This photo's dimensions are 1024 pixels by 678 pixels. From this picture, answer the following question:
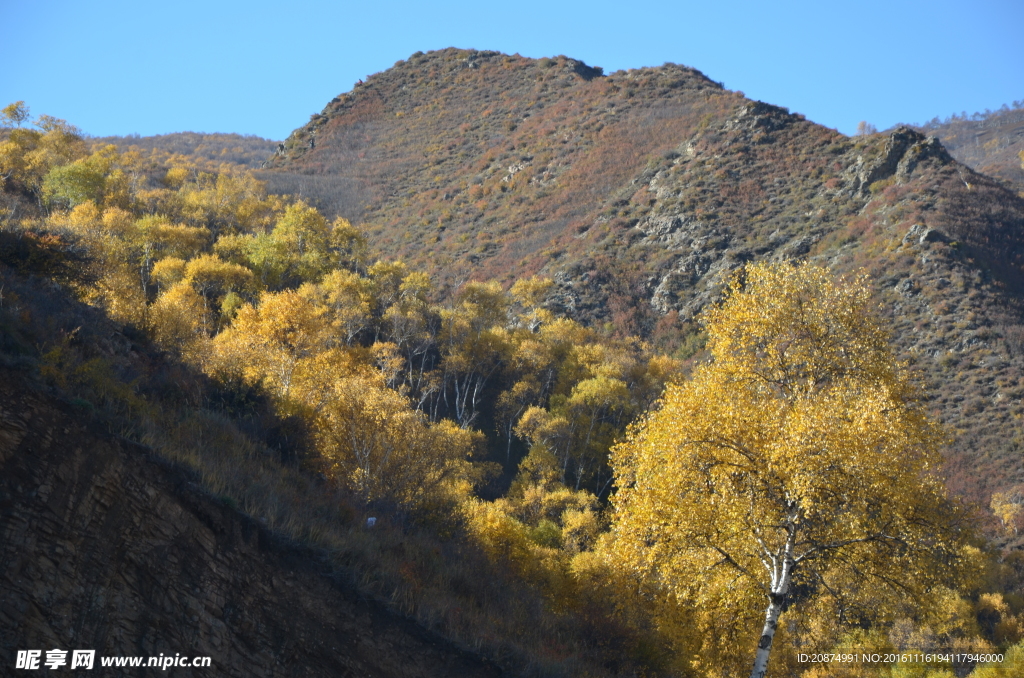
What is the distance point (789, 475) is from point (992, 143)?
577 ft

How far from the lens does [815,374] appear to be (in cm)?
1474

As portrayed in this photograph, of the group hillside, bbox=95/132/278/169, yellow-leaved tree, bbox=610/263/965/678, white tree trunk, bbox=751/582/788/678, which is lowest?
white tree trunk, bbox=751/582/788/678

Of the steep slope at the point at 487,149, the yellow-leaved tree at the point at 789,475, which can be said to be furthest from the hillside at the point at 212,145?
the yellow-leaved tree at the point at 789,475

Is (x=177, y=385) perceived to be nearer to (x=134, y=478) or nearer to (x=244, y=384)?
(x=244, y=384)

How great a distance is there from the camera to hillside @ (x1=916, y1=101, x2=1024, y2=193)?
101 m

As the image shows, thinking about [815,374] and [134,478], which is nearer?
[134,478]

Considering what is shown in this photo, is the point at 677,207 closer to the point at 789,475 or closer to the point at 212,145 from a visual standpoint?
the point at 789,475

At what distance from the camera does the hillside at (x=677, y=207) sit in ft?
158

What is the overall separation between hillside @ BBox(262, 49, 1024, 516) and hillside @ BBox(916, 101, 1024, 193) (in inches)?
1176

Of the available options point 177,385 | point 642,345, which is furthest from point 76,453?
point 642,345

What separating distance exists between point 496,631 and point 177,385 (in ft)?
30.5

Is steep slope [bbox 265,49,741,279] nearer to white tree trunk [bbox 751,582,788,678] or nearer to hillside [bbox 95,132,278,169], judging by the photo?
hillside [bbox 95,132,278,169]

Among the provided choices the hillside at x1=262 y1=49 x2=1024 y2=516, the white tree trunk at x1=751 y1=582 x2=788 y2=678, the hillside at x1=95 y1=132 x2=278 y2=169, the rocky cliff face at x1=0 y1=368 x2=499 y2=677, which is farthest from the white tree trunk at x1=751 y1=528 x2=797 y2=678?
the hillside at x1=95 y1=132 x2=278 y2=169

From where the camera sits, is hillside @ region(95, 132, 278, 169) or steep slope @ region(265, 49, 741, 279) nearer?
steep slope @ region(265, 49, 741, 279)
